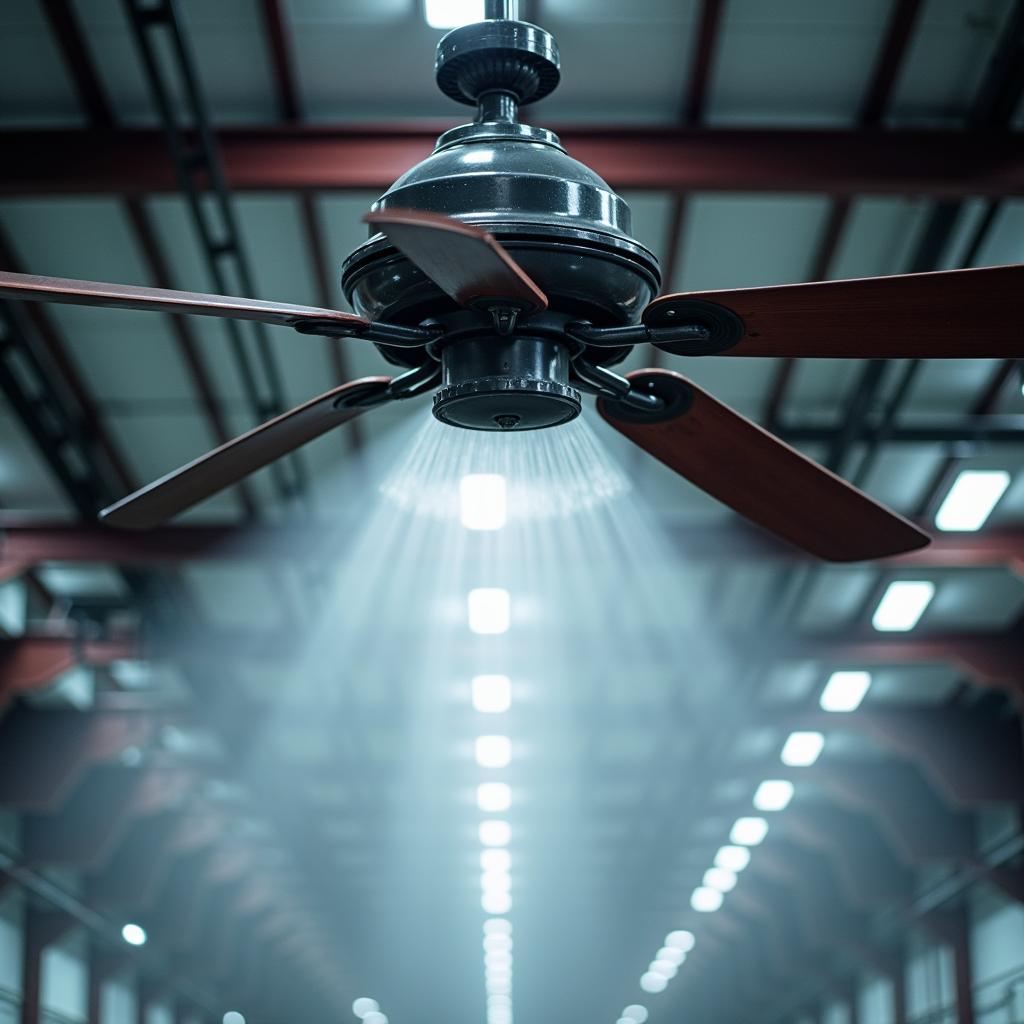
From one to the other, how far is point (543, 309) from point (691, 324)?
258 millimetres

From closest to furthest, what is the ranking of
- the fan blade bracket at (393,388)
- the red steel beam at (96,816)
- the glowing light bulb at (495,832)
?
the fan blade bracket at (393,388) < the red steel beam at (96,816) < the glowing light bulb at (495,832)

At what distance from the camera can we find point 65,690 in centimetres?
1314

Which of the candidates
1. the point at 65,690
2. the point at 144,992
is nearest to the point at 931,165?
the point at 65,690

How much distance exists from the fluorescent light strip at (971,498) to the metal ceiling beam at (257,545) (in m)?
0.17

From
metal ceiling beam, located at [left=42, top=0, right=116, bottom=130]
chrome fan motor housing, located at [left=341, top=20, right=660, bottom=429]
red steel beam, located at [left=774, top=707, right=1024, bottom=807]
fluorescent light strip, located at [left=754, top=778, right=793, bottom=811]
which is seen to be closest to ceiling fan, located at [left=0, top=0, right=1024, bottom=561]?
chrome fan motor housing, located at [left=341, top=20, right=660, bottom=429]

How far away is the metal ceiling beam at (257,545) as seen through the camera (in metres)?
9.79

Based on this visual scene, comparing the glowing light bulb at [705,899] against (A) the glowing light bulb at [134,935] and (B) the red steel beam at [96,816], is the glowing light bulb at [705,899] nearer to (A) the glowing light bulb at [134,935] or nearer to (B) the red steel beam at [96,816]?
(B) the red steel beam at [96,816]

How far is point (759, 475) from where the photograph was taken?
2.68 metres

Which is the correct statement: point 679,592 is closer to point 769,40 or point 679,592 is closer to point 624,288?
point 769,40

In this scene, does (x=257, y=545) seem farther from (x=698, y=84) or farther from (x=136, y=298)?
(x=136, y=298)

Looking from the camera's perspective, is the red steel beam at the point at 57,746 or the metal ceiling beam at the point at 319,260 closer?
the metal ceiling beam at the point at 319,260

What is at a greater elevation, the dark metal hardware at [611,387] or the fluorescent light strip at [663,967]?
the fluorescent light strip at [663,967]

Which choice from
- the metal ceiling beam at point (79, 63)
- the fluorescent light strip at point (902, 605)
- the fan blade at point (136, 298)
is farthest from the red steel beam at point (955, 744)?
the fan blade at point (136, 298)

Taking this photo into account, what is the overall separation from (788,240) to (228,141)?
2730 mm
